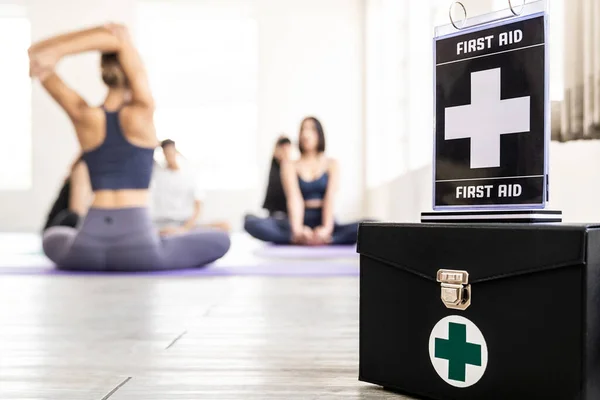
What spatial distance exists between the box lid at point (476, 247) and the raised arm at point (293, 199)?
3992 mm

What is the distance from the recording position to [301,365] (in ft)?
3.42

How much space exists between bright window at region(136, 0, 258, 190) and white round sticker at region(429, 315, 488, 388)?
24.4 feet

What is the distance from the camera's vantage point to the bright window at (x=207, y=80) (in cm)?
816

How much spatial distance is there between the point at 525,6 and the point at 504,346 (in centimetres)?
38

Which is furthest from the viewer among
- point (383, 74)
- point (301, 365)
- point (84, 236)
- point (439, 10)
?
point (383, 74)

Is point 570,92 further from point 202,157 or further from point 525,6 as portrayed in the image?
point 202,157

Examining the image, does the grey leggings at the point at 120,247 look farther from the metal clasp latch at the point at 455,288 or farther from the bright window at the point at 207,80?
the bright window at the point at 207,80

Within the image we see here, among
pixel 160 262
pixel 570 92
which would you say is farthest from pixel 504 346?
pixel 160 262

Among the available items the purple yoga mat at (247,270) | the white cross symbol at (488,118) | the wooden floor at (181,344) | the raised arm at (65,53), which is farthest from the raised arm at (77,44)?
the white cross symbol at (488,118)

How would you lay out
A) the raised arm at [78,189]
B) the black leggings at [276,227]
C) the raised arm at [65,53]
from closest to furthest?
1. the raised arm at [65,53]
2. the raised arm at [78,189]
3. the black leggings at [276,227]

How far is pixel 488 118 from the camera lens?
0.83m

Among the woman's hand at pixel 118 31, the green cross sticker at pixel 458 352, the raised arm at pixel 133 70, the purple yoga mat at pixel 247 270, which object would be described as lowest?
the purple yoga mat at pixel 247 270

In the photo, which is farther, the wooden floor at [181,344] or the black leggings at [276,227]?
the black leggings at [276,227]

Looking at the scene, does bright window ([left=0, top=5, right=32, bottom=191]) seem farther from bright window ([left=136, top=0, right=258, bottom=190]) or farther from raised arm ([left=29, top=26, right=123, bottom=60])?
raised arm ([left=29, top=26, right=123, bottom=60])
